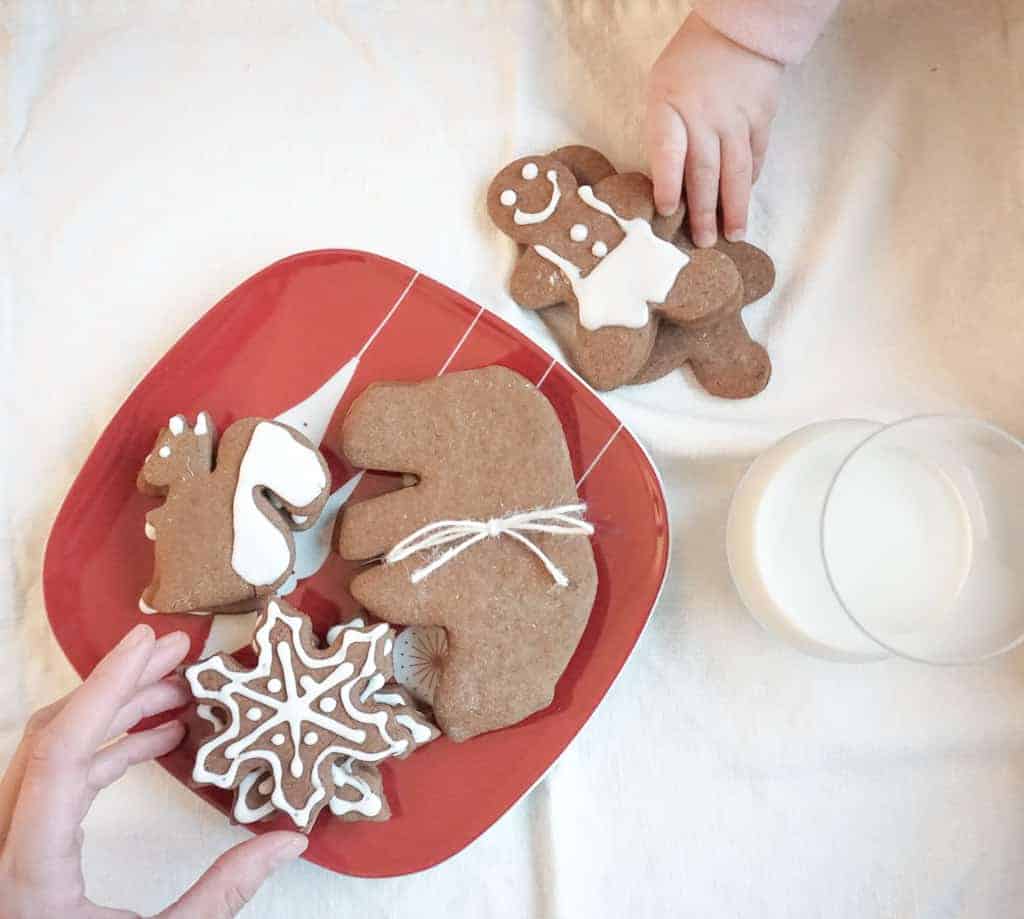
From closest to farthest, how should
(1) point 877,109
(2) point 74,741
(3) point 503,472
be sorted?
(2) point 74,741 < (3) point 503,472 < (1) point 877,109

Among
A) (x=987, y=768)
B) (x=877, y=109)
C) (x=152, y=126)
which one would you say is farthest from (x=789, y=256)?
(x=152, y=126)

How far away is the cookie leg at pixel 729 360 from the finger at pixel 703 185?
0.07 meters

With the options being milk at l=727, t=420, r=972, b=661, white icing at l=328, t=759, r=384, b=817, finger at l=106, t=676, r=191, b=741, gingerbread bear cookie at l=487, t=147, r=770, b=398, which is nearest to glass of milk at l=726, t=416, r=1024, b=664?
milk at l=727, t=420, r=972, b=661

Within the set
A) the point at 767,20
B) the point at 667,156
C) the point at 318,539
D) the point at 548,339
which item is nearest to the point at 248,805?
the point at 318,539

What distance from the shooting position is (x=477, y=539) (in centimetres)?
79

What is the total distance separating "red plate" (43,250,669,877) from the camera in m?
0.81

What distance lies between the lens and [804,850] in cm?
84

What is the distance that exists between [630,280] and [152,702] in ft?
1.56

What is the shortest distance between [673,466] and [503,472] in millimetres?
159

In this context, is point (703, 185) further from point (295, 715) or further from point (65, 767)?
point (65, 767)

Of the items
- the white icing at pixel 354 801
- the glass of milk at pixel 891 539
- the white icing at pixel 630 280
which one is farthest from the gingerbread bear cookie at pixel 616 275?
the white icing at pixel 354 801

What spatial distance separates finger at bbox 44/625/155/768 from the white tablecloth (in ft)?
0.58

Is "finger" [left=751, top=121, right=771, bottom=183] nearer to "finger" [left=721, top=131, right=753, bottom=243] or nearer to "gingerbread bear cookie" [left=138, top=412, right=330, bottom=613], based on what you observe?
"finger" [left=721, top=131, right=753, bottom=243]

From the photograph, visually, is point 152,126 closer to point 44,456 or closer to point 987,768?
point 44,456
